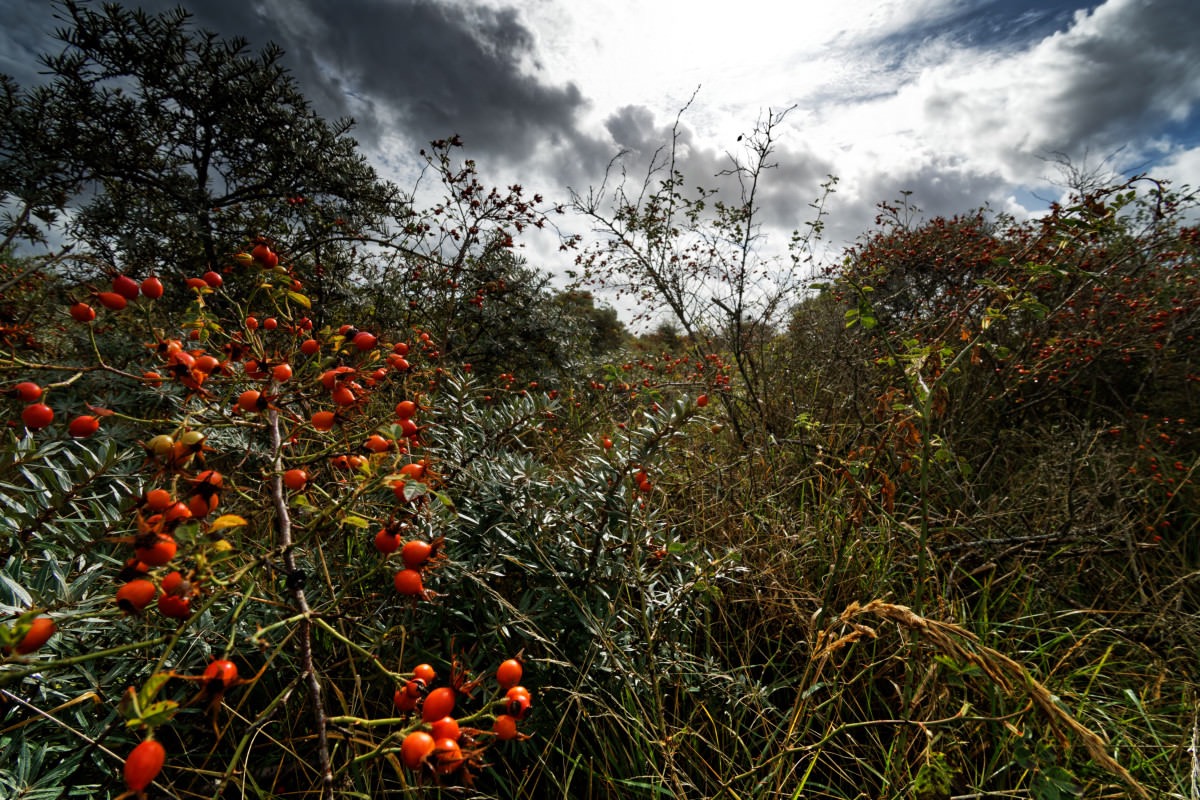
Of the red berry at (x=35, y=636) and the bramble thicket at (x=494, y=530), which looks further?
the bramble thicket at (x=494, y=530)

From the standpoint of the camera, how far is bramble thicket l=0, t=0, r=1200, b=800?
0.90 meters

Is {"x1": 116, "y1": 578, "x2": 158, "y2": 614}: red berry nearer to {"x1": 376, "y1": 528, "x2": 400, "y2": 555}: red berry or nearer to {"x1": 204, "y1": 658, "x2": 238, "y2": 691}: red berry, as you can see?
{"x1": 204, "y1": 658, "x2": 238, "y2": 691}: red berry

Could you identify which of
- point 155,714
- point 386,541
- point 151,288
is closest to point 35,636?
point 155,714

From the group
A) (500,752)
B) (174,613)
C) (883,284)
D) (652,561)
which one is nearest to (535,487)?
(652,561)

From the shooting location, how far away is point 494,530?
160 cm

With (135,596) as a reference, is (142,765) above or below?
below

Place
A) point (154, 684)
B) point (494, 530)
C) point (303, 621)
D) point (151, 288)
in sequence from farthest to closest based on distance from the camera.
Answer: point (494, 530)
point (151, 288)
point (303, 621)
point (154, 684)

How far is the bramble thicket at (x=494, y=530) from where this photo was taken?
2.96 ft

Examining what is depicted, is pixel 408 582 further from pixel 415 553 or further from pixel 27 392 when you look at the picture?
pixel 27 392

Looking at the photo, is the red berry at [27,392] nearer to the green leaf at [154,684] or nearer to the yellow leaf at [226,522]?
the yellow leaf at [226,522]

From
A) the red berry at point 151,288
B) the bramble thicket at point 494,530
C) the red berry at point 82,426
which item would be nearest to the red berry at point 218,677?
the bramble thicket at point 494,530

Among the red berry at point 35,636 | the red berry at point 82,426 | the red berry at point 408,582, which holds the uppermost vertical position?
the red berry at point 82,426

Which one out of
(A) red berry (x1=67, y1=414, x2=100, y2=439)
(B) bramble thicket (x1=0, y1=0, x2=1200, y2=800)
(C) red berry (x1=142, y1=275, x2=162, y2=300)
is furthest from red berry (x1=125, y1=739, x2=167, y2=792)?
(C) red berry (x1=142, y1=275, x2=162, y2=300)

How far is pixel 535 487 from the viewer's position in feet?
5.52
